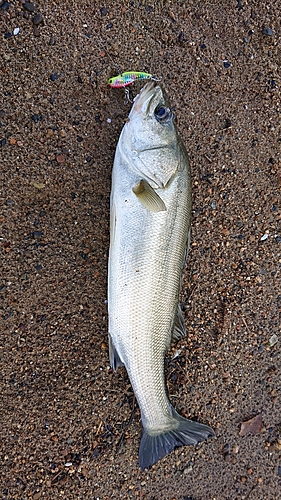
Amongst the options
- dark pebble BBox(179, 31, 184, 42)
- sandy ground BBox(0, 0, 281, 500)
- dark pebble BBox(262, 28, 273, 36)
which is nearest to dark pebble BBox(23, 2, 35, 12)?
sandy ground BBox(0, 0, 281, 500)

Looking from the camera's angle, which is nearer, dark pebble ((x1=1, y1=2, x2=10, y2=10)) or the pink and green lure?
dark pebble ((x1=1, y1=2, x2=10, y2=10))

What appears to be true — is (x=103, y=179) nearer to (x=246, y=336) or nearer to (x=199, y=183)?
(x=199, y=183)

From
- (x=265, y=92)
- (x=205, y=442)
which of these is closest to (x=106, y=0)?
(x=265, y=92)

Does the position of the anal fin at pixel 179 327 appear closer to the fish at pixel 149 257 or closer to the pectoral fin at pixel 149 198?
the fish at pixel 149 257

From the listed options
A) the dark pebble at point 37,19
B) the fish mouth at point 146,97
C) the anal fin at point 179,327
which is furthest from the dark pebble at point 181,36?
the anal fin at point 179,327

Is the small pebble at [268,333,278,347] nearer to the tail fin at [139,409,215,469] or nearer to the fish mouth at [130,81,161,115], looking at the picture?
the tail fin at [139,409,215,469]

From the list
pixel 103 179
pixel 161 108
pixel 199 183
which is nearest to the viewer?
pixel 161 108

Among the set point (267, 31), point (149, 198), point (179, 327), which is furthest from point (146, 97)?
point (179, 327)
